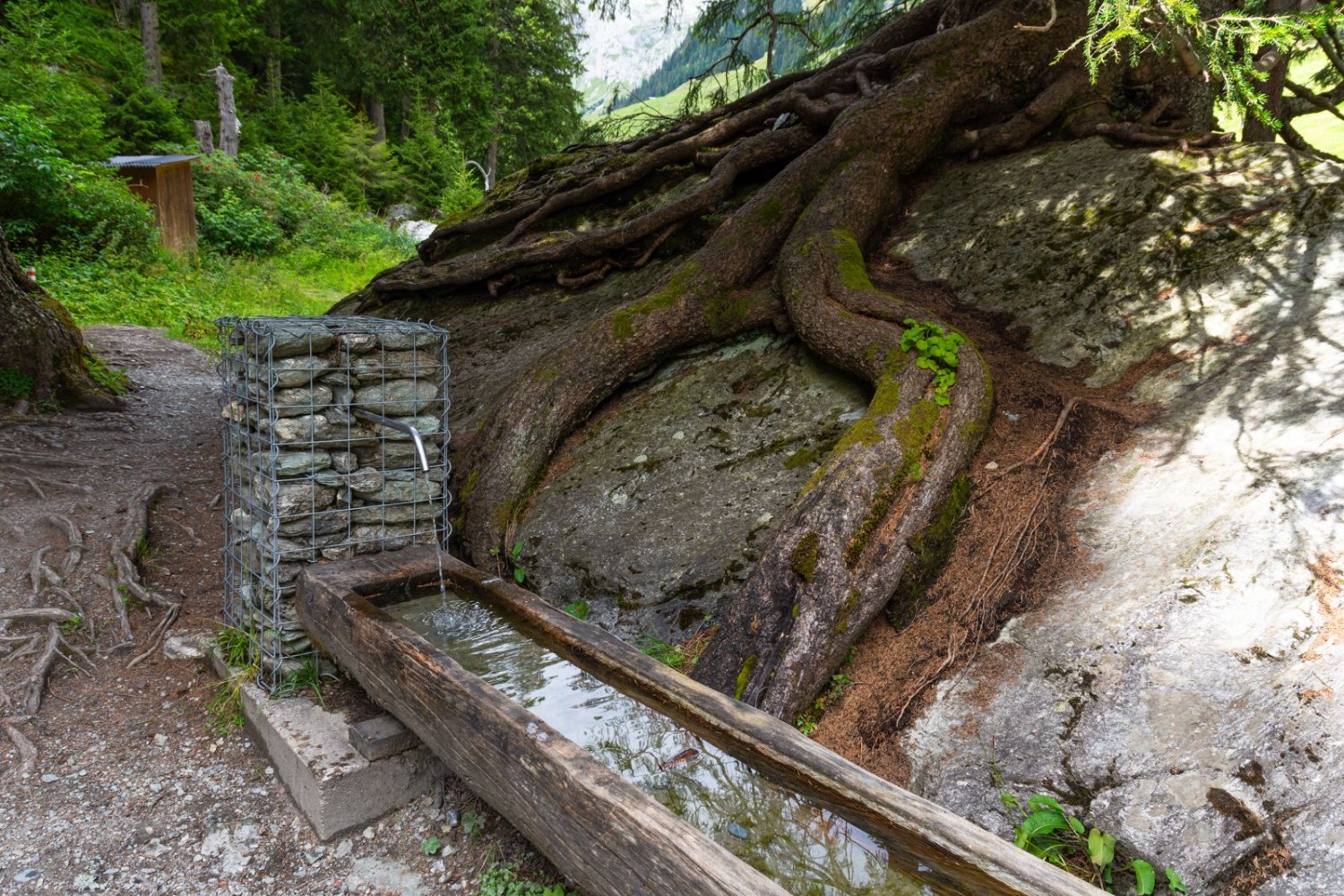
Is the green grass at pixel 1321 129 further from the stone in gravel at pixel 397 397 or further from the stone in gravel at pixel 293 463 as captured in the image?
the stone in gravel at pixel 293 463

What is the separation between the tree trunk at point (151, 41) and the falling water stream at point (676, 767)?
62.8 feet

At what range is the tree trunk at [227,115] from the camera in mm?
17062

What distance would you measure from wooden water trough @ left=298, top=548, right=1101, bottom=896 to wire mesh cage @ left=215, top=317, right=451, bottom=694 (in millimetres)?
369

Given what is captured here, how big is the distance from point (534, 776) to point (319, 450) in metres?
2.02

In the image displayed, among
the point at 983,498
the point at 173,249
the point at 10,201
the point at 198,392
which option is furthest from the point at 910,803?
the point at 173,249

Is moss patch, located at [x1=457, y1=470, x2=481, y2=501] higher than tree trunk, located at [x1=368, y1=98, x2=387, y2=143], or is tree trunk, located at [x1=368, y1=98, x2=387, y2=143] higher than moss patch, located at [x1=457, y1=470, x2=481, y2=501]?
tree trunk, located at [x1=368, y1=98, x2=387, y2=143]

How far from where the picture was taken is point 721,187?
258 inches

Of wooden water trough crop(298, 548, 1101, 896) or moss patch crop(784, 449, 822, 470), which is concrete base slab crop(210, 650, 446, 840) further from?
moss patch crop(784, 449, 822, 470)

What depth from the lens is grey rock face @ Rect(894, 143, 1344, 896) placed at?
7.72 ft

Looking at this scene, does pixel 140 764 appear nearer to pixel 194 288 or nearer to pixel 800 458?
pixel 800 458

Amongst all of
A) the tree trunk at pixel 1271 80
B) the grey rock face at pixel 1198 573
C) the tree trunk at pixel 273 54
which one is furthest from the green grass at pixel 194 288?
the tree trunk at pixel 1271 80

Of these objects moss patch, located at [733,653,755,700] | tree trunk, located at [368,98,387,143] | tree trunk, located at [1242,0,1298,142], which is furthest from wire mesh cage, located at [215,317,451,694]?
tree trunk, located at [368,98,387,143]

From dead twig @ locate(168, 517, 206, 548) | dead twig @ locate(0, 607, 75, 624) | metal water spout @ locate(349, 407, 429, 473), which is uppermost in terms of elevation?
metal water spout @ locate(349, 407, 429, 473)

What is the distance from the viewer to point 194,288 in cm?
1131
